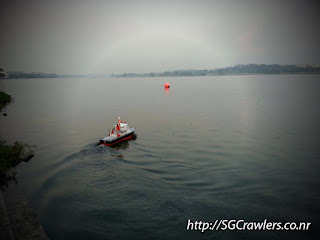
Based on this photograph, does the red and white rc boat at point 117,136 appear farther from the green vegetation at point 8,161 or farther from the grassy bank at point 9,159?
the green vegetation at point 8,161

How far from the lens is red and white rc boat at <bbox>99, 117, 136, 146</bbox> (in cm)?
2967

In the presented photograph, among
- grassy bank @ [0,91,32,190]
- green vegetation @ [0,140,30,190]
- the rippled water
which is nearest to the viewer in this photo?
the rippled water

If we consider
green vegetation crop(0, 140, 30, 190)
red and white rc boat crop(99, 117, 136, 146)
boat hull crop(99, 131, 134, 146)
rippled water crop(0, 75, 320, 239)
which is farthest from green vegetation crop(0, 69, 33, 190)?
red and white rc boat crop(99, 117, 136, 146)

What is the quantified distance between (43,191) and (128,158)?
979cm

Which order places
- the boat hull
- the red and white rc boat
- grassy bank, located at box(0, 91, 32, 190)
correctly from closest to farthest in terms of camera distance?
1. grassy bank, located at box(0, 91, 32, 190)
2. the boat hull
3. the red and white rc boat

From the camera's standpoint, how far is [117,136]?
31.0m

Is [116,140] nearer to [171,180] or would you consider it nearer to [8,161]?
[8,161]

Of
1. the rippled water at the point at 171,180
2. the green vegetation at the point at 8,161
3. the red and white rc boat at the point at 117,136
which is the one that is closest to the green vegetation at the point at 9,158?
the green vegetation at the point at 8,161

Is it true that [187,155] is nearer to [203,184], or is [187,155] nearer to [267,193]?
[203,184]

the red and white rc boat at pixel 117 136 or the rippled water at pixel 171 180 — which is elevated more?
the red and white rc boat at pixel 117 136

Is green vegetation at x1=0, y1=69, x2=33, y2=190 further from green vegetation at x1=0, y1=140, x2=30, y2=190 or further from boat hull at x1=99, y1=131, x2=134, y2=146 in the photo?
boat hull at x1=99, y1=131, x2=134, y2=146

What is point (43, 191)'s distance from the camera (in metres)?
18.9

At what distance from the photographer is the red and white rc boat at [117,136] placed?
2967 cm

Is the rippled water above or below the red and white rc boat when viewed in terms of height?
below
